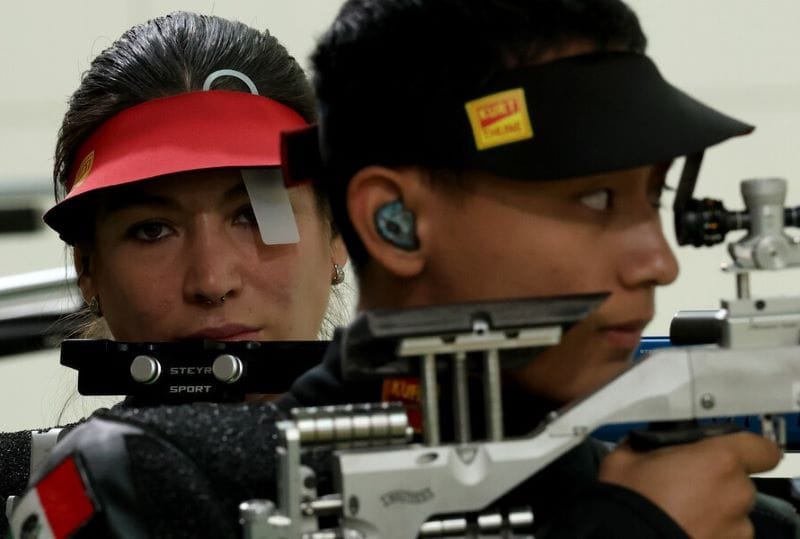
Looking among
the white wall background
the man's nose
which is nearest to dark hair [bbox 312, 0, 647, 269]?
the man's nose

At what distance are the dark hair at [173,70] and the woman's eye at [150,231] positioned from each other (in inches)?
3.5

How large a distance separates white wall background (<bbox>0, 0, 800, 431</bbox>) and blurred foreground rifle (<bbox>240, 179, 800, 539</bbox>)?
2274 mm

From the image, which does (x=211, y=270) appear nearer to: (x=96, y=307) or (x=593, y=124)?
(x=96, y=307)

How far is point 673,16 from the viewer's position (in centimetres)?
354

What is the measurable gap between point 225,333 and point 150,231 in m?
0.16

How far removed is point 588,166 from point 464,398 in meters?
0.20

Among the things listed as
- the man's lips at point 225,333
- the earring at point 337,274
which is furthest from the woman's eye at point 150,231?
the earring at point 337,274

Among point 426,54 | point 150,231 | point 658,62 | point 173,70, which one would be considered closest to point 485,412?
point 426,54

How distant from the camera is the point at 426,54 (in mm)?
1257

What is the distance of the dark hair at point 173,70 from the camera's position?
76.6 inches

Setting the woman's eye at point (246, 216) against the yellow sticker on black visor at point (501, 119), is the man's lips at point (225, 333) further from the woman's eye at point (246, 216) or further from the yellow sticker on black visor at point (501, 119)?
the yellow sticker on black visor at point (501, 119)

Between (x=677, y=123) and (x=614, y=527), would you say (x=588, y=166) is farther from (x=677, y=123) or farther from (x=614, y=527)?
(x=614, y=527)

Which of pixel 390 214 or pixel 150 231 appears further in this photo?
pixel 150 231

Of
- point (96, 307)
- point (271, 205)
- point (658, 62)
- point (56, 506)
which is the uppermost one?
point (658, 62)
